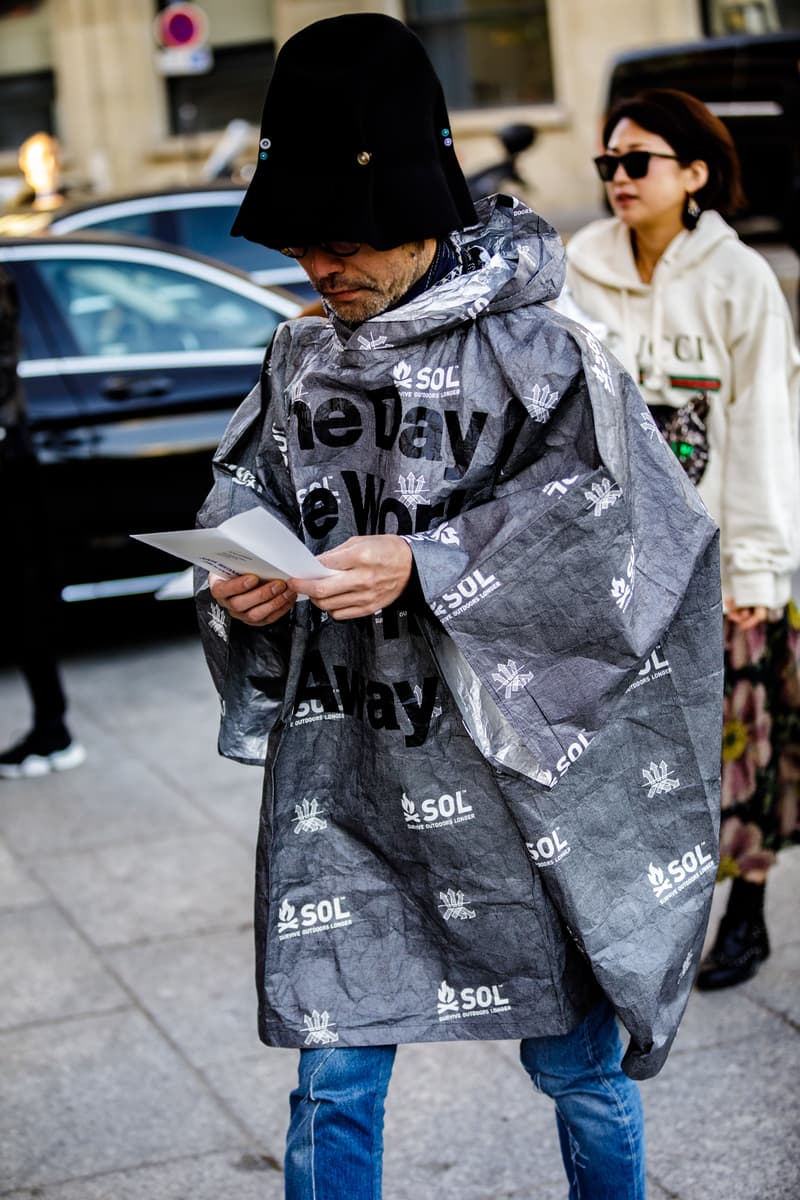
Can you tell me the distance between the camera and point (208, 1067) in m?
3.73

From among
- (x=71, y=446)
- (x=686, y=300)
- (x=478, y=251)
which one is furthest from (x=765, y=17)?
(x=478, y=251)

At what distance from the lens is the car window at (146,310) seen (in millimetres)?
7324

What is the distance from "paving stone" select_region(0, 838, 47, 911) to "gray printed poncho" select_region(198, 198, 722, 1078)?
238 cm

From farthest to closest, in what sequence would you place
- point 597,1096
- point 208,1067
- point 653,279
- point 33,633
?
point 33,633 → point 653,279 → point 208,1067 → point 597,1096

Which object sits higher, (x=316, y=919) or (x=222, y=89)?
(x=222, y=89)

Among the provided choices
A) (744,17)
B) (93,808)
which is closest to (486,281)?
(93,808)

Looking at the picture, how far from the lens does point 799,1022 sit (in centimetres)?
377

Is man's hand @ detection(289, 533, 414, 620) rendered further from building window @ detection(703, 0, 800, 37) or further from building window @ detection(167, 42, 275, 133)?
building window @ detection(167, 42, 275, 133)

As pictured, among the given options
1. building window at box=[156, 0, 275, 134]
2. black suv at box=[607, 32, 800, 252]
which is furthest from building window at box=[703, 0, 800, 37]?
building window at box=[156, 0, 275, 134]

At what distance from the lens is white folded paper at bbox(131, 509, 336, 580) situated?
2.17 m

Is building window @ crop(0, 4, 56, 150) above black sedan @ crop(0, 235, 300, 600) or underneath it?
above

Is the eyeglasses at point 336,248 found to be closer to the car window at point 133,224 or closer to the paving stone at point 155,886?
the paving stone at point 155,886

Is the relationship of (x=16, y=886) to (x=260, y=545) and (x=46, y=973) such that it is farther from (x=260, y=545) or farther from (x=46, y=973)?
(x=260, y=545)

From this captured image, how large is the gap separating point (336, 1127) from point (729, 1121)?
120 cm
